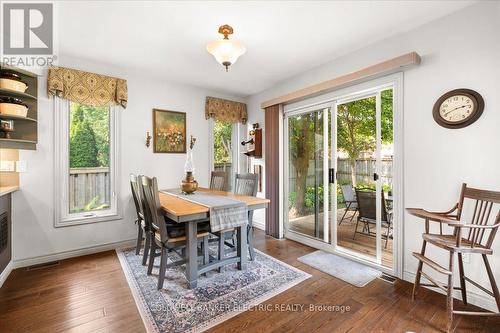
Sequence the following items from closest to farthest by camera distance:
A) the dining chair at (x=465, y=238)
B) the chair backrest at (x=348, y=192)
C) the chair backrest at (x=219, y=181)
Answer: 1. the dining chair at (x=465, y=238)
2. the chair backrest at (x=348, y=192)
3. the chair backrest at (x=219, y=181)

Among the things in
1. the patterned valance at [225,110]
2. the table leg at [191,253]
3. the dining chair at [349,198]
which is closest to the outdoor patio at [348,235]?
the dining chair at [349,198]

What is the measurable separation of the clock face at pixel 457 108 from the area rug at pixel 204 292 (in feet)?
6.92

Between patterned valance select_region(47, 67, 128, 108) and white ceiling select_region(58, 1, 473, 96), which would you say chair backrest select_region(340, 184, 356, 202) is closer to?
white ceiling select_region(58, 1, 473, 96)

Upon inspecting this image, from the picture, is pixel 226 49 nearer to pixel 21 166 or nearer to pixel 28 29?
pixel 28 29

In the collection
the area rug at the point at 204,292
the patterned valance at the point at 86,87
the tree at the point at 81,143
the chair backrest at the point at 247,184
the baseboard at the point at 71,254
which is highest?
the patterned valance at the point at 86,87

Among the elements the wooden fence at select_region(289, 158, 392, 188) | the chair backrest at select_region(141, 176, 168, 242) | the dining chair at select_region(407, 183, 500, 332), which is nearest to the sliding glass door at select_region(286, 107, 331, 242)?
the wooden fence at select_region(289, 158, 392, 188)

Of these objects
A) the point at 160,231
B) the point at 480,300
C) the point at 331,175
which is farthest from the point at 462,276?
the point at 160,231

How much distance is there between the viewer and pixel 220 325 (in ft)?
5.93

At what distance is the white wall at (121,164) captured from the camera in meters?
2.85

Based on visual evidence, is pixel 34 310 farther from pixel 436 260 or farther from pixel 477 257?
pixel 477 257

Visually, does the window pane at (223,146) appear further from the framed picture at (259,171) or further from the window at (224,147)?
the framed picture at (259,171)

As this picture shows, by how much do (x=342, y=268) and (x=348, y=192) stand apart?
1.13m

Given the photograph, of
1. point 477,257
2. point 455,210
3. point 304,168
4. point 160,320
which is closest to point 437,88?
point 455,210

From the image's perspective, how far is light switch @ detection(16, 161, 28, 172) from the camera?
2.78 m
